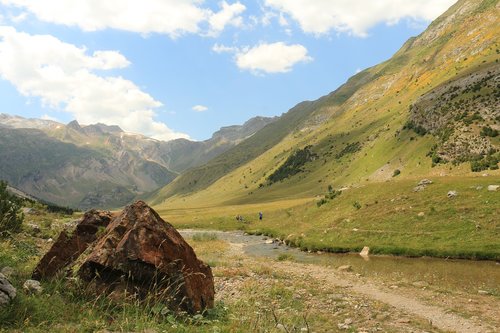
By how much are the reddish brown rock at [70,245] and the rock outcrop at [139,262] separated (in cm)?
3

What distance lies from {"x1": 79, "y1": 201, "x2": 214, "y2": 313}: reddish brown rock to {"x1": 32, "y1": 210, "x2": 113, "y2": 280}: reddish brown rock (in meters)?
1.47

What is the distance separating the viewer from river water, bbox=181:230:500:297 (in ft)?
85.1

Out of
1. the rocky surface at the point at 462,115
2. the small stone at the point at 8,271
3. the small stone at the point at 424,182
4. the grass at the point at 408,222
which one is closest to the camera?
the small stone at the point at 8,271

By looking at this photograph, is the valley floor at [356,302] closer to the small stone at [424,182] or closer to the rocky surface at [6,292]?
the rocky surface at [6,292]

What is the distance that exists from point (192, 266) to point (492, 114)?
284ft

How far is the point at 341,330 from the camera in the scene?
49.9ft

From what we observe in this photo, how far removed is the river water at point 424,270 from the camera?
26.0m

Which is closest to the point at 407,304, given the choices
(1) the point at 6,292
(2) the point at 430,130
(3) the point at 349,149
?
(1) the point at 6,292

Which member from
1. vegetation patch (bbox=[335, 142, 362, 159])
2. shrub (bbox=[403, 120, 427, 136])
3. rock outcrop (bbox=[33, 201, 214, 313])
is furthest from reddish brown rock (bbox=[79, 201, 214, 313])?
vegetation patch (bbox=[335, 142, 362, 159])

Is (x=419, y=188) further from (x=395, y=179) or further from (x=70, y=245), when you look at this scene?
(x=70, y=245)

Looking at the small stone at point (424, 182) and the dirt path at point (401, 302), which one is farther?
the small stone at point (424, 182)

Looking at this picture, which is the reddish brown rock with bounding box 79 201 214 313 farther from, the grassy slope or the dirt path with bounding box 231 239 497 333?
the grassy slope

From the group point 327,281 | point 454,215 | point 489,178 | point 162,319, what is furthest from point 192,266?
point 489,178

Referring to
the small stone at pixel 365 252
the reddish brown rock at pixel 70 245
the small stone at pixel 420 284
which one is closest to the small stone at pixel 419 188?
the small stone at pixel 365 252
